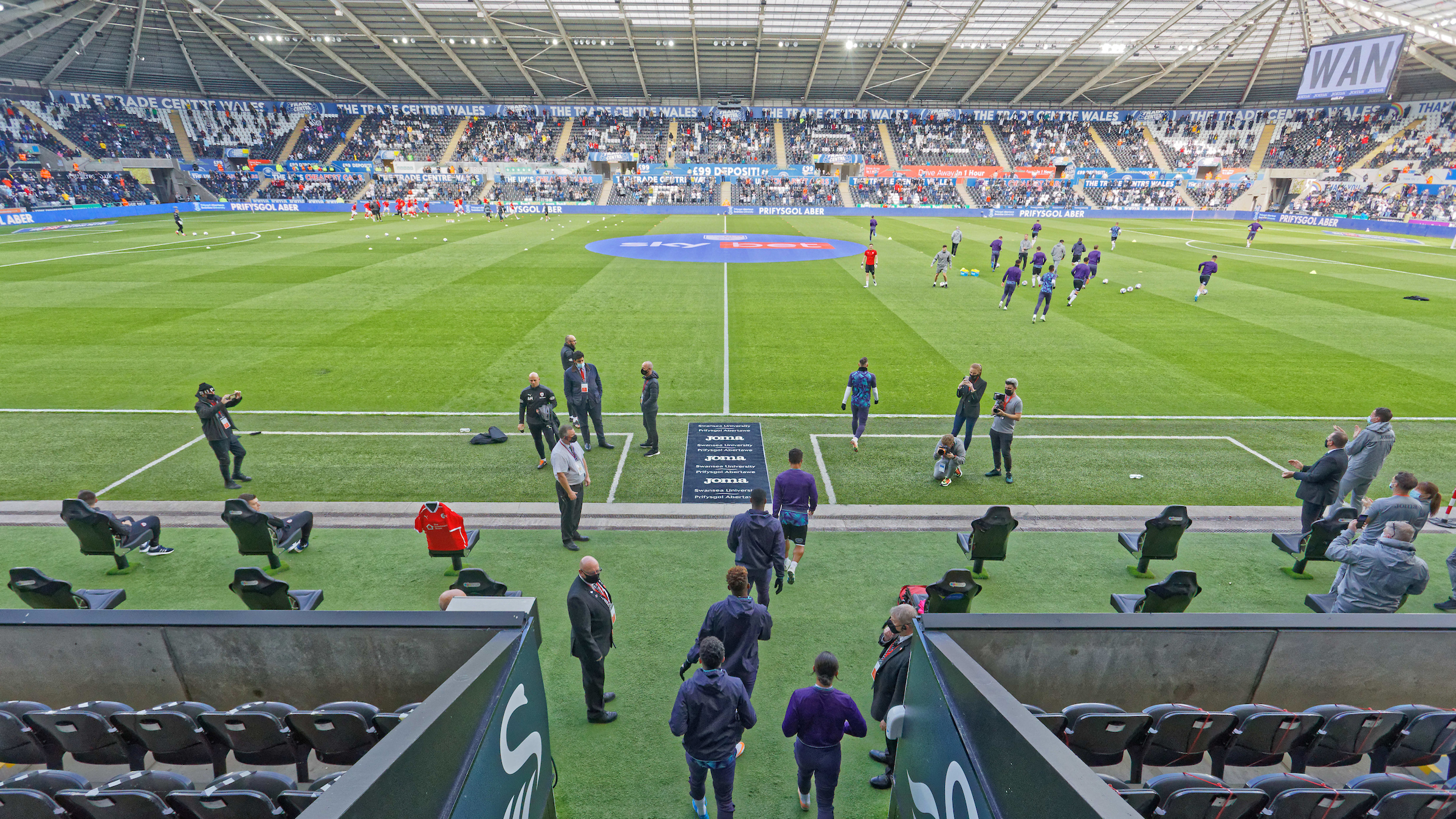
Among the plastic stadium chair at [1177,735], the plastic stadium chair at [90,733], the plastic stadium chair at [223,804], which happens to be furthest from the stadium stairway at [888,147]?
the plastic stadium chair at [223,804]

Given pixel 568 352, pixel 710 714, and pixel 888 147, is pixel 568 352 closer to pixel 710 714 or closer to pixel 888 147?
pixel 710 714

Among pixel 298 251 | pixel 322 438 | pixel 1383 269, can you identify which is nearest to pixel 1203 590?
pixel 322 438

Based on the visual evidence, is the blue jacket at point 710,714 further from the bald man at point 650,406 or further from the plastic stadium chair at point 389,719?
the bald man at point 650,406

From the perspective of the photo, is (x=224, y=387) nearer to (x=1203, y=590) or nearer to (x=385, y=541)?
(x=385, y=541)

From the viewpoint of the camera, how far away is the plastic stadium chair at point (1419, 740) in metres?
4.47

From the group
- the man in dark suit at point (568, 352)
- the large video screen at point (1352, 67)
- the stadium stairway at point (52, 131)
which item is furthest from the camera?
the stadium stairway at point (52, 131)

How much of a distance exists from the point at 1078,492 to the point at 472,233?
40175mm

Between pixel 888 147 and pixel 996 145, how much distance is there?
473 inches

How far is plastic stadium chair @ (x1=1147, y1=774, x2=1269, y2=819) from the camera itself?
3680 mm

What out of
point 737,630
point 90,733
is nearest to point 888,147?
point 737,630

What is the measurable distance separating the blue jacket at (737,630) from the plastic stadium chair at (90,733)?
3.99 metres

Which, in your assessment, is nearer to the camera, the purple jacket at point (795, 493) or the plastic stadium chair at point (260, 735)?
the plastic stadium chair at point (260, 735)

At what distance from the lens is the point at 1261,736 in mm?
4488

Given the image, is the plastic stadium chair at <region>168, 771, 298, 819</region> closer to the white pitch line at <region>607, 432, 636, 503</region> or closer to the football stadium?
the football stadium
